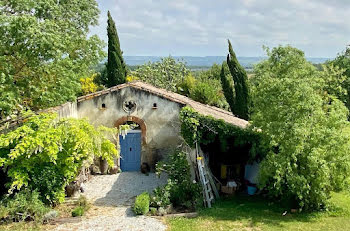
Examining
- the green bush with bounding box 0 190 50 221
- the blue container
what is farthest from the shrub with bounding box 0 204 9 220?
the blue container

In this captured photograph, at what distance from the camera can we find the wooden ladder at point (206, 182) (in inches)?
546

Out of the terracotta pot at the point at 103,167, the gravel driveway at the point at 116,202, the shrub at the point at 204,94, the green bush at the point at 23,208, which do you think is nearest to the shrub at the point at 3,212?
the green bush at the point at 23,208

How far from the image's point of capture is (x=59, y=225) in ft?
38.7

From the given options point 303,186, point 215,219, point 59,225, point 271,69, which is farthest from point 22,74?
point 271,69

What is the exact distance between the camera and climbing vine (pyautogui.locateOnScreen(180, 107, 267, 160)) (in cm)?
1443

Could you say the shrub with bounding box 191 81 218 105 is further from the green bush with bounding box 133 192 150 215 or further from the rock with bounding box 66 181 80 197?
the green bush with bounding box 133 192 150 215

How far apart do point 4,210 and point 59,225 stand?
201 centimetres

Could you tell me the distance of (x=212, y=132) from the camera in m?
14.8

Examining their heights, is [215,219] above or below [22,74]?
below

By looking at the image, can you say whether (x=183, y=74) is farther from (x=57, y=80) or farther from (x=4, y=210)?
(x=4, y=210)

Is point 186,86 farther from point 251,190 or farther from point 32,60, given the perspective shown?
point 32,60

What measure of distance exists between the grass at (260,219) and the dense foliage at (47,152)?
4.43m

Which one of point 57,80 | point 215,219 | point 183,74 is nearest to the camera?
point 215,219

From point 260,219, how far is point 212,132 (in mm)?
4259
